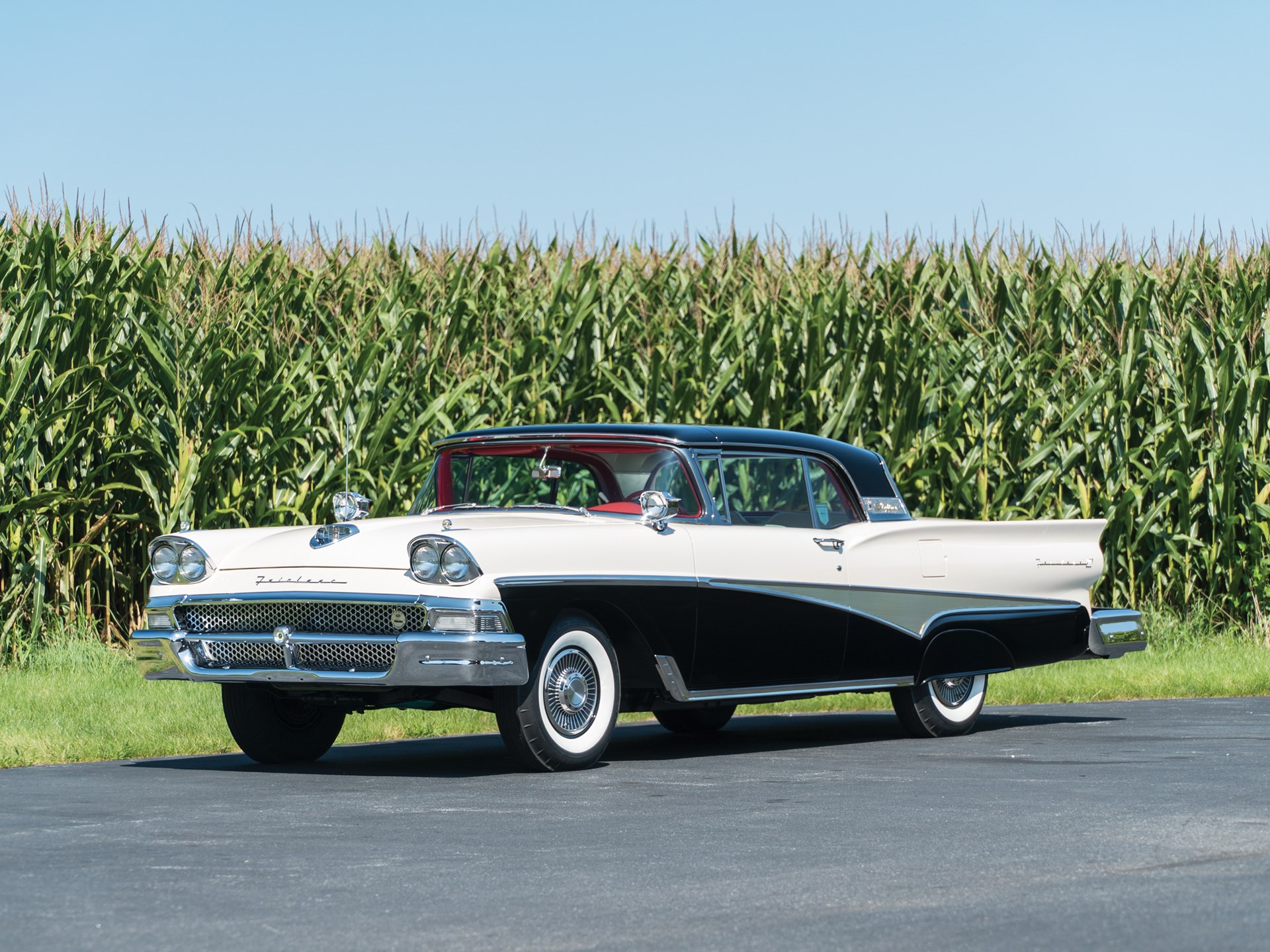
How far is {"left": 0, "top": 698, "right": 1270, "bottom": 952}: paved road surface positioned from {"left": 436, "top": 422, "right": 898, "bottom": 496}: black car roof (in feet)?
5.32

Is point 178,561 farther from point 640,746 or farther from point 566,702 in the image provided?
point 640,746

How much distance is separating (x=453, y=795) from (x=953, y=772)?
2.41 meters

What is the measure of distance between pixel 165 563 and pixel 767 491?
320 cm

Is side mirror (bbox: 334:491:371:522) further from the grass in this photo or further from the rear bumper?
the grass

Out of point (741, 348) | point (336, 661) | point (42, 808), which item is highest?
point (741, 348)

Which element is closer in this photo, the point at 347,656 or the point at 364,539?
the point at 347,656

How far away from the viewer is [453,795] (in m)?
7.71

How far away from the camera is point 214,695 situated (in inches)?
456

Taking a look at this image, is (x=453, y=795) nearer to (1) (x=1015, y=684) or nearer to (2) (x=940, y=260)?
(1) (x=1015, y=684)

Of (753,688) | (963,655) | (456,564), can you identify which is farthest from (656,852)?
(963,655)

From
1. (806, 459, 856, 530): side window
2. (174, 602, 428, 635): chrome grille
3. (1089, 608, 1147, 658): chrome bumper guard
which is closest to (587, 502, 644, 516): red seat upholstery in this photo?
(806, 459, 856, 530): side window

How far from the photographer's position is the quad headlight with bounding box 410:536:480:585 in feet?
26.6

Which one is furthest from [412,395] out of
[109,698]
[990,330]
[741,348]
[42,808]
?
[42,808]

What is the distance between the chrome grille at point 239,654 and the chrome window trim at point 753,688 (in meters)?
1.81
